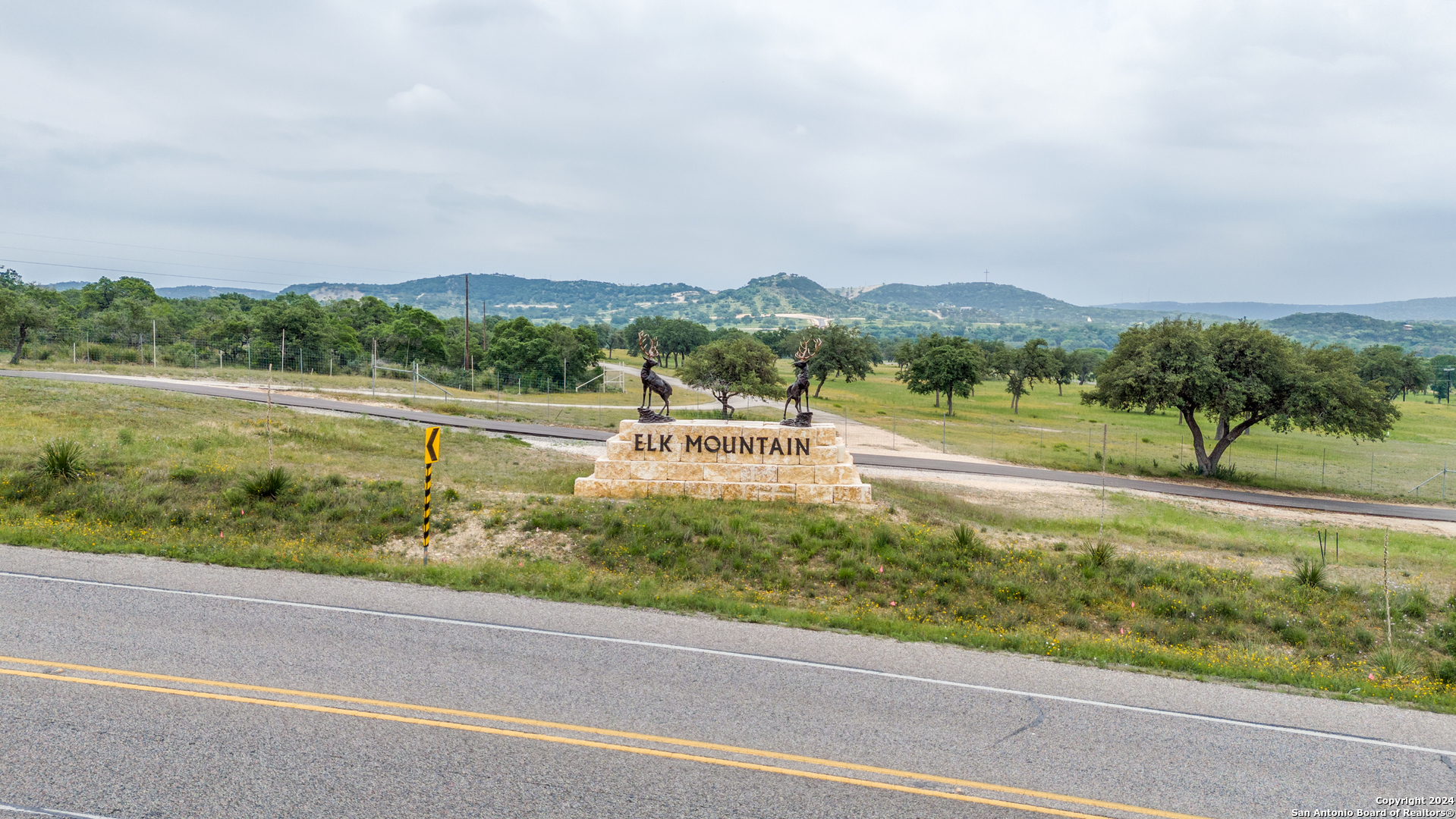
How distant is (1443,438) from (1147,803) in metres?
79.7

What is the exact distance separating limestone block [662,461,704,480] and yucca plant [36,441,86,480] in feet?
45.4

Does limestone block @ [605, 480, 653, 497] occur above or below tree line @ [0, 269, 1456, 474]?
below

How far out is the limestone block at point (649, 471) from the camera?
20.4 m

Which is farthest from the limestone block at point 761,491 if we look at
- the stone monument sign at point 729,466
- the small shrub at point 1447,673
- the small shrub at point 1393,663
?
the small shrub at point 1447,673

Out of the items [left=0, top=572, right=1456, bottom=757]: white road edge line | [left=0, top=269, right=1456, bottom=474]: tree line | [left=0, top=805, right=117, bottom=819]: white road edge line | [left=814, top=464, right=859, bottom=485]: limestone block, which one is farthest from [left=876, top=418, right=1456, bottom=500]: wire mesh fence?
[left=0, top=805, right=117, bottom=819]: white road edge line

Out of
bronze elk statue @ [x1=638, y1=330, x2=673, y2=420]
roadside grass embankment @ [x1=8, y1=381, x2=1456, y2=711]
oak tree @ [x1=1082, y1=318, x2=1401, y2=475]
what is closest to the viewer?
roadside grass embankment @ [x1=8, y1=381, x2=1456, y2=711]

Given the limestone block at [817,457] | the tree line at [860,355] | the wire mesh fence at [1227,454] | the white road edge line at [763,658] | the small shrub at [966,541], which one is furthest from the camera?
the wire mesh fence at [1227,454]

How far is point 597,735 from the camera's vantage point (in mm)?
7602

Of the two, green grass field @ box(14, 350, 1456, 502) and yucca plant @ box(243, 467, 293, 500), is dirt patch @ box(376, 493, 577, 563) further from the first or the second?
green grass field @ box(14, 350, 1456, 502)

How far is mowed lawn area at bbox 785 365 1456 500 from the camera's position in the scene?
40469mm

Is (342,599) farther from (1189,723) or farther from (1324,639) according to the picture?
(1324,639)

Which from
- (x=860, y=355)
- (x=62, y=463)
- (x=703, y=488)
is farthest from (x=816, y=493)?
(x=860, y=355)

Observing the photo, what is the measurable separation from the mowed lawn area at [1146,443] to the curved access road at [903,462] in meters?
3.30

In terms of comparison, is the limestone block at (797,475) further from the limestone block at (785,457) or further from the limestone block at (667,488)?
the limestone block at (667,488)
